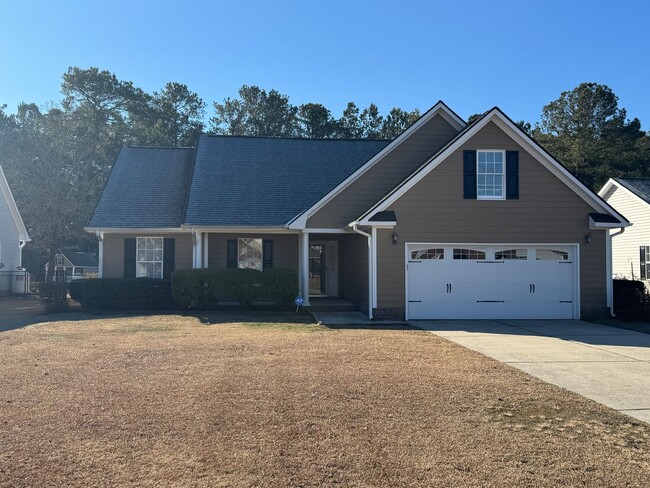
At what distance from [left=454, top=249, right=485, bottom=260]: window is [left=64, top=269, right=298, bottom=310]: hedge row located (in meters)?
4.92

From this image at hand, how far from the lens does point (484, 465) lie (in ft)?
15.5

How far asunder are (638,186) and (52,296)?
2527 centimetres

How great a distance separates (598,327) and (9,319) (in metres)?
16.3

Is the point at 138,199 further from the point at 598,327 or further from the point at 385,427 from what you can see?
the point at 385,427

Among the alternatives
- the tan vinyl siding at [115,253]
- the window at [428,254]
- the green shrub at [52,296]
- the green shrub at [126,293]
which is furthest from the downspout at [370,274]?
the green shrub at [52,296]

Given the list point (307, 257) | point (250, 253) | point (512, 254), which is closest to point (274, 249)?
point (250, 253)

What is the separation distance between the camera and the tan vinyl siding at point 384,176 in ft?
57.0

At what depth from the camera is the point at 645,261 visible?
2505 centimetres

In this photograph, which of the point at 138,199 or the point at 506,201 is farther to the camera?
the point at 138,199

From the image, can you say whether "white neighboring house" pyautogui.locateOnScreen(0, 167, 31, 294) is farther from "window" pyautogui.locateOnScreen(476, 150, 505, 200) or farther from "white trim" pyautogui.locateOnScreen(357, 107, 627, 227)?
"window" pyautogui.locateOnScreen(476, 150, 505, 200)

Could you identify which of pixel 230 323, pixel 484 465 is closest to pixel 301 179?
pixel 230 323

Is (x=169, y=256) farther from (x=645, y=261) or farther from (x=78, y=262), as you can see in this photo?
(x=78, y=262)

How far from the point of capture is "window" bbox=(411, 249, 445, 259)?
51.5 ft

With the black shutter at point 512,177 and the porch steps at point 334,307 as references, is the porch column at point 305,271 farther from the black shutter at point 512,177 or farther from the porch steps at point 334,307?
the black shutter at point 512,177
